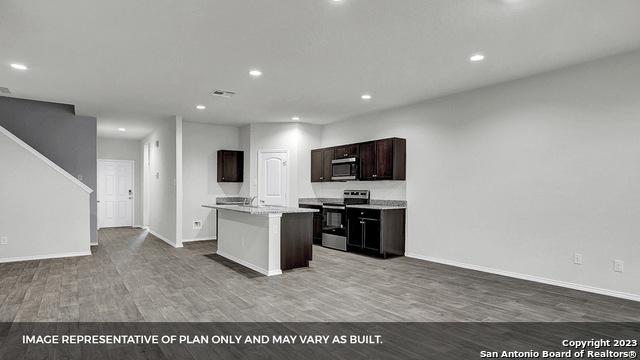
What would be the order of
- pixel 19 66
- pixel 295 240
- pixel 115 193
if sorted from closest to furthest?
pixel 19 66
pixel 295 240
pixel 115 193

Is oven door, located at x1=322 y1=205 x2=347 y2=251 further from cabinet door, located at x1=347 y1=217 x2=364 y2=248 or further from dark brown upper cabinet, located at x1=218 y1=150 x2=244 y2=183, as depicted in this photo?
dark brown upper cabinet, located at x1=218 y1=150 x2=244 y2=183

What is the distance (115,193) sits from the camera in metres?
10.3

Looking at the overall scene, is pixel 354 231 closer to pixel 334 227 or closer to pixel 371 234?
pixel 371 234

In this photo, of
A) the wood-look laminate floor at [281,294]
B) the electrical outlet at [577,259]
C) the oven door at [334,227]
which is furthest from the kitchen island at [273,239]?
the electrical outlet at [577,259]

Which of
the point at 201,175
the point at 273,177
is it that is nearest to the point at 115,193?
the point at 201,175

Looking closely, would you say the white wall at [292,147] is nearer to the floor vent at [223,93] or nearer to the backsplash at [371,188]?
the backsplash at [371,188]

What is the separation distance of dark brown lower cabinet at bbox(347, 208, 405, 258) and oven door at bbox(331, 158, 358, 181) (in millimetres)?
767

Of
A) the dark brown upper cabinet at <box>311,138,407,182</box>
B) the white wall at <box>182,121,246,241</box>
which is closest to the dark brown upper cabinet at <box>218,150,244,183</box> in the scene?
the white wall at <box>182,121,246,241</box>

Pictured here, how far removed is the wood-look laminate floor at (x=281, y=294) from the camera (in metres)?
3.29

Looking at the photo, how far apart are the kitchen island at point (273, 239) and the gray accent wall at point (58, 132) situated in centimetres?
A: 340

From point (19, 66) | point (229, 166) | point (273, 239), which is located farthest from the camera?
point (229, 166)

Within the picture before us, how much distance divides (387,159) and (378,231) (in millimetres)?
1260

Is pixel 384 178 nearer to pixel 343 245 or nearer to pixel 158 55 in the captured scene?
pixel 343 245

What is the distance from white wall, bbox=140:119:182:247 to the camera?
23.8 feet
